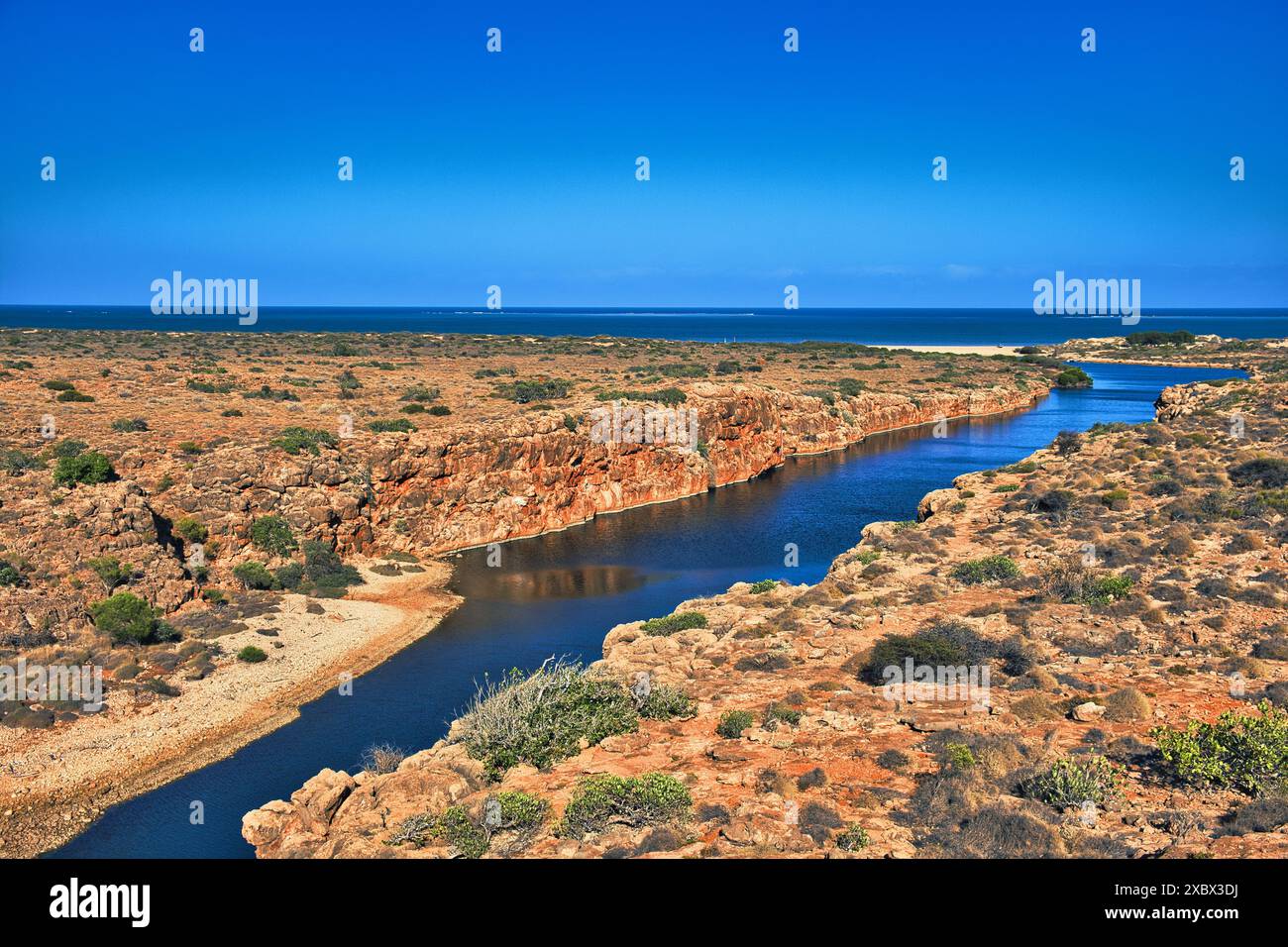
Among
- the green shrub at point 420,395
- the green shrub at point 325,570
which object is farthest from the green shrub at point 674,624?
the green shrub at point 420,395

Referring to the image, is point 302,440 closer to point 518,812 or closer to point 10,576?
point 10,576

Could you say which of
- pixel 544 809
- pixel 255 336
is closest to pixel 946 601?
pixel 544 809

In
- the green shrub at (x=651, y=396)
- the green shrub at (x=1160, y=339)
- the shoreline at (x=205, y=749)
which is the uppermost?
the green shrub at (x=1160, y=339)

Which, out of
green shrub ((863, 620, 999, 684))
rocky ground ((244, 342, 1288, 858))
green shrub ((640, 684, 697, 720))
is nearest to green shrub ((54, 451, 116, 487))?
rocky ground ((244, 342, 1288, 858))

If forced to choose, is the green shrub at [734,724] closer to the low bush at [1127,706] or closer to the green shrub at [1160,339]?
the low bush at [1127,706]

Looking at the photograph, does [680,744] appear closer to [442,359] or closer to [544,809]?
[544,809]

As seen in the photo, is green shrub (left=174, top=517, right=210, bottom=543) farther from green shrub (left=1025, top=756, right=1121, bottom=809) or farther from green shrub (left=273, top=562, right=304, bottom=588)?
green shrub (left=1025, top=756, right=1121, bottom=809)
